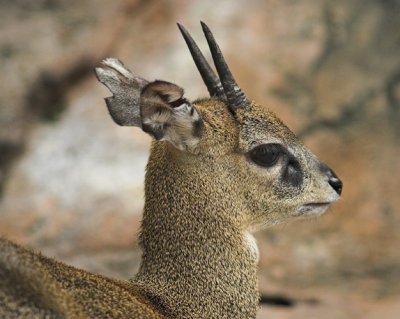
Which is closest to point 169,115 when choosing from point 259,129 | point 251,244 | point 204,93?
point 259,129

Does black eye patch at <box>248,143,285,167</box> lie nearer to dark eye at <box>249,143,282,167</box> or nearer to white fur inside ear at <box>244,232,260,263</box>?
dark eye at <box>249,143,282,167</box>

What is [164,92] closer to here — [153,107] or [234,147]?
[153,107]

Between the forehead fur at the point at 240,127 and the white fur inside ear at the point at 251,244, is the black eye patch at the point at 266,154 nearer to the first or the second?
the forehead fur at the point at 240,127

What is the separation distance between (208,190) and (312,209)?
0.75 m

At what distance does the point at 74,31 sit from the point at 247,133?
650 cm

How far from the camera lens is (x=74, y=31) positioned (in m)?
12.5

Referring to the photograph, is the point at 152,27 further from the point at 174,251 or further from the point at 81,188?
the point at 174,251

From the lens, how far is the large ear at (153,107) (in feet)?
19.0

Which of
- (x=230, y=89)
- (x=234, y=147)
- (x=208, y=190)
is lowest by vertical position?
(x=208, y=190)

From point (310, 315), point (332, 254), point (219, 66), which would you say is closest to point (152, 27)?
point (332, 254)

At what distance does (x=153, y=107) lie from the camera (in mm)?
5852

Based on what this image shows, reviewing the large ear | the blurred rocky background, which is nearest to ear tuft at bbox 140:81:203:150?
the large ear

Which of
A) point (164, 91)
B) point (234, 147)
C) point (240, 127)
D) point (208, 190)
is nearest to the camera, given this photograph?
point (164, 91)

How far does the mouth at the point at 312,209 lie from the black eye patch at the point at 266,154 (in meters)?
0.34
